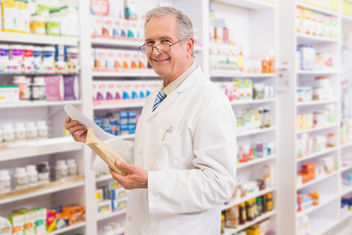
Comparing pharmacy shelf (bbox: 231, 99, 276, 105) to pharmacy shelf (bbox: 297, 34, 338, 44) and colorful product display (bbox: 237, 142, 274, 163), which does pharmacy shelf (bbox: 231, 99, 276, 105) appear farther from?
pharmacy shelf (bbox: 297, 34, 338, 44)

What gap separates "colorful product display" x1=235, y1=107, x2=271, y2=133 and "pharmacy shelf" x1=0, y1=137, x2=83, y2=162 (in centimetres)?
A: 202

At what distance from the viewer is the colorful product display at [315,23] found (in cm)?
515

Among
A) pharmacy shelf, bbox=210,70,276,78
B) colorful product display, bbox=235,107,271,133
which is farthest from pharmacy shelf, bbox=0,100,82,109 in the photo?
colorful product display, bbox=235,107,271,133

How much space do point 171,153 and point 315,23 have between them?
418cm

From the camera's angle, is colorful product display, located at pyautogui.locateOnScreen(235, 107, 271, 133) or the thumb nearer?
the thumb

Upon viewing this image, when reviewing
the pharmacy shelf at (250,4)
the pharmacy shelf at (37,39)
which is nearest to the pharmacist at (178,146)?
the pharmacy shelf at (37,39)

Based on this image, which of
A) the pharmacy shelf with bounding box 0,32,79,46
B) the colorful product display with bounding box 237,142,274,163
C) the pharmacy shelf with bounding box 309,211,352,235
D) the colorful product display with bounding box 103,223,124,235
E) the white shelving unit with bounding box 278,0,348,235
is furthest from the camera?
the pharmacy shelf with bounding box 309,211,352,235

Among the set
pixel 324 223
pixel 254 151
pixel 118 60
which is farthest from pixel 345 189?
pixel 118 60

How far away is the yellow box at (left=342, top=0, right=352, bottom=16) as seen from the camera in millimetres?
6086

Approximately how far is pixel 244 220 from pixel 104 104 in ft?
7.51

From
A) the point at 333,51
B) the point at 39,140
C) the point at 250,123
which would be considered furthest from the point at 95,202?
the point at 333,51

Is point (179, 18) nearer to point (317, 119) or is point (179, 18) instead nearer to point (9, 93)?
point (9, 93)

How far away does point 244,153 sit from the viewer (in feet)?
15.5

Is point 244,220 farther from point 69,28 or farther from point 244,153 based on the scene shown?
point 69,28
